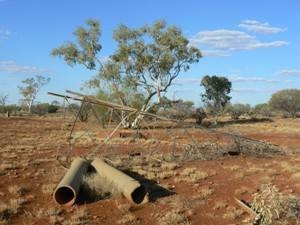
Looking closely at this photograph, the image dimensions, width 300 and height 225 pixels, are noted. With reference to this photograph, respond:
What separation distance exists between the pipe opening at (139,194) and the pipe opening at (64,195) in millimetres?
1474

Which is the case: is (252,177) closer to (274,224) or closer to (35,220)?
(274,224)

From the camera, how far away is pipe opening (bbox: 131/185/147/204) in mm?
12252

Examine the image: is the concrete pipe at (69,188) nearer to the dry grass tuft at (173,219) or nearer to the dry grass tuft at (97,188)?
the dry grass tuft at (97,188)

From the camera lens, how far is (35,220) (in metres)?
10.8

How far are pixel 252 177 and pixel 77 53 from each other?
29.2 m

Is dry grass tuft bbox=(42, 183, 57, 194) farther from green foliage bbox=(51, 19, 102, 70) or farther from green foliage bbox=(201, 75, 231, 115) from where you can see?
green foliage bbox=(201, 75, 231, 115)

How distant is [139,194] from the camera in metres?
12.6

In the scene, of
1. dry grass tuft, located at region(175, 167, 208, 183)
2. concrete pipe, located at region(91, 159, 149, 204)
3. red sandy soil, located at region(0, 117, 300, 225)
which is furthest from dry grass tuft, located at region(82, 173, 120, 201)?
dry grass tuft, located at region(175, 167, 208, 183)

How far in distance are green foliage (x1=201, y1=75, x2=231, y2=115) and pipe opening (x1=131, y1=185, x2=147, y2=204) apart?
57.1 metres

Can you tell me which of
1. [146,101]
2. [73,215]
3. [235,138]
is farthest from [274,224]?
[146,101]

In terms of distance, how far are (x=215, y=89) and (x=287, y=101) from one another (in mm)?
10855

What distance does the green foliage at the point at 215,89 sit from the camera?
69625mm

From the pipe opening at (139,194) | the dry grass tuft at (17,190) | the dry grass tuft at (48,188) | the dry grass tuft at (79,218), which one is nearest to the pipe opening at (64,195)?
the dry grass tuft at (79,218)

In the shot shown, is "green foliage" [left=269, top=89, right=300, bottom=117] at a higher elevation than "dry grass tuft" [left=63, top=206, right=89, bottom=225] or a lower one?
higher
